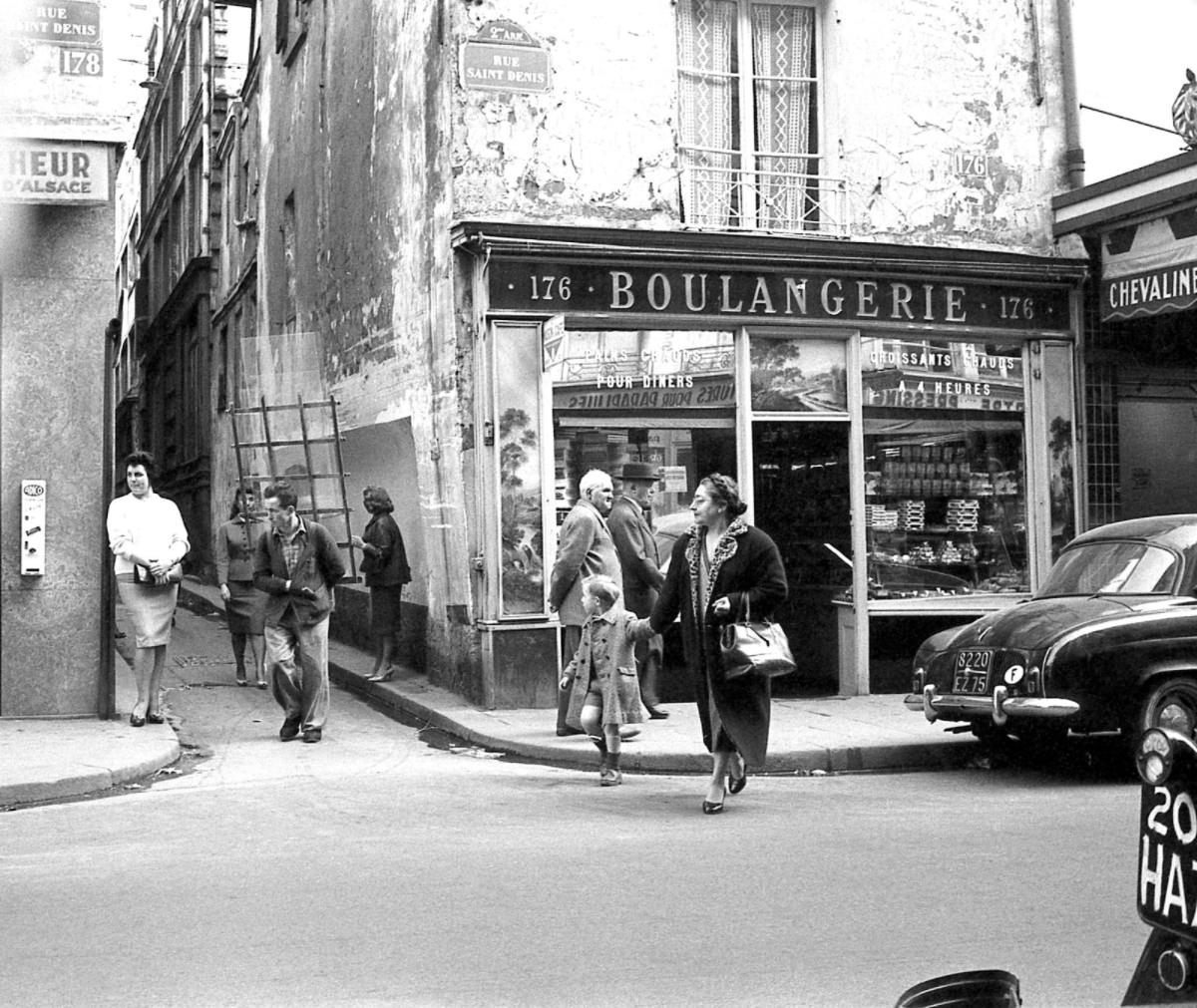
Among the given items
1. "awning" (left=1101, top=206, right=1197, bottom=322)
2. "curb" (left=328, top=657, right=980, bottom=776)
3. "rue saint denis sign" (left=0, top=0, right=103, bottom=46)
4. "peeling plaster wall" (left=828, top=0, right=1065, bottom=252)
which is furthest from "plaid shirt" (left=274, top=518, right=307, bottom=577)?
"awning" (left=1101, top=206, right=1197, bottom=322)

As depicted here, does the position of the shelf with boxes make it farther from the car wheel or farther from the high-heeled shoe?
the high-heeled shoe

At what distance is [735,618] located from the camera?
25.7ft

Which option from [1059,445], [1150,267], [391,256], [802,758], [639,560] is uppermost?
[391,256]

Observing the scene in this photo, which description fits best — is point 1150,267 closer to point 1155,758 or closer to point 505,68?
point 505,68

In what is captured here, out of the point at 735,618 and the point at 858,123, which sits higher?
the point at 858,123

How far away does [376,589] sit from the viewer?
13602 mm

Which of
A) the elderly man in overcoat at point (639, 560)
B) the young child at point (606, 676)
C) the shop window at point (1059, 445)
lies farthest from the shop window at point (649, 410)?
the young child at point (606, 676)

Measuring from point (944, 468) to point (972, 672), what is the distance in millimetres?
4923

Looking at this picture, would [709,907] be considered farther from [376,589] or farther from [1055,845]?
[376,589]

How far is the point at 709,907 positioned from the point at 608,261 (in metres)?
7.67

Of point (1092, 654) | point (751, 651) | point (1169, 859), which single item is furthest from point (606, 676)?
point (1169, 859)

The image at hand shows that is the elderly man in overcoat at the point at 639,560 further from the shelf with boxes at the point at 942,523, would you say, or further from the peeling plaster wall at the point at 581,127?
the shelf with boxes at the point at 942,523

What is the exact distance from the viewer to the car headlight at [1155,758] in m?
3.20

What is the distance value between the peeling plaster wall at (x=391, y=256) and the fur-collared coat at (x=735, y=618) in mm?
4847
